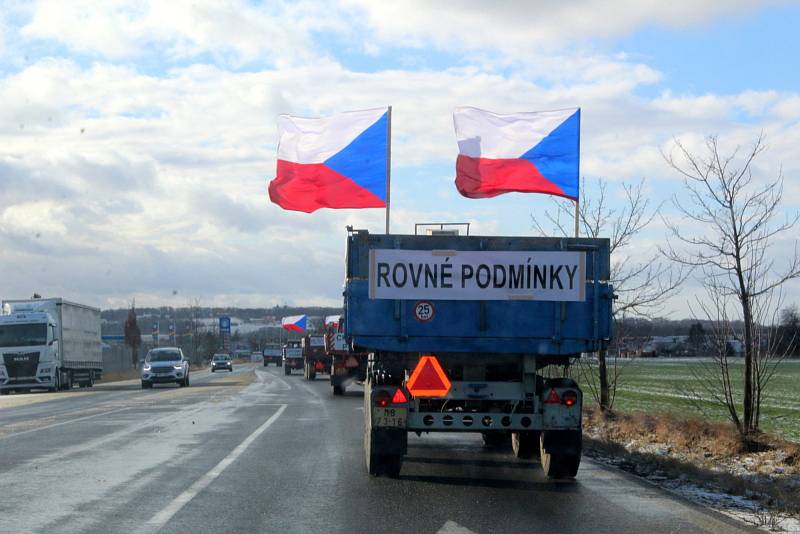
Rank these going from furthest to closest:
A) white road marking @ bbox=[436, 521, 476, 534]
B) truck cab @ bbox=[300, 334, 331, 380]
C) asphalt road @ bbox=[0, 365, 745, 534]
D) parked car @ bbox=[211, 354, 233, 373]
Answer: parked car @ bbox=[211, 354, 233, 373] → truck cab @ bbox=[300, 334, 331, 380] → asphalt road @ bbox=[0, 365, 745, 534] → white road marking @ bbox=[436, 521, 476, 534]

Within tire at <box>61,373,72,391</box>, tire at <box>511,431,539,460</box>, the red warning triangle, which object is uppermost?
the red warning triangle

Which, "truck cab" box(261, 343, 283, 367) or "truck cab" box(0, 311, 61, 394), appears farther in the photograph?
"truck cab" box(261, 343, 283, 367)

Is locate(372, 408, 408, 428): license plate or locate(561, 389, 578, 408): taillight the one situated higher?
locate(561, 389, 578, 408): taillight

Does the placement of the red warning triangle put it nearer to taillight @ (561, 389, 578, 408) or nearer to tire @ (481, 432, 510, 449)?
taillight @ (561, 389, 578, 408)

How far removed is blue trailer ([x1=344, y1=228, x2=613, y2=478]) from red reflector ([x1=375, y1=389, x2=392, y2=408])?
0.02 metres

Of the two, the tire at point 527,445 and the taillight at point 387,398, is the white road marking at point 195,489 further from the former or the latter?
the tire at point 527,445

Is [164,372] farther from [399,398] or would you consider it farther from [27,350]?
[399,398]

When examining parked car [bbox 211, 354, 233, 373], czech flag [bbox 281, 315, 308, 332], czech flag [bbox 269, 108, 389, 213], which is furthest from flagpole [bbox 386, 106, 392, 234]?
parked car [bbox 211, 354, 233, 373]

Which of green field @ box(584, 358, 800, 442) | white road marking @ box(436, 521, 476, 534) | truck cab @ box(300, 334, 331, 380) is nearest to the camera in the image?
white road marking @ box(436, 521, 476, 534)

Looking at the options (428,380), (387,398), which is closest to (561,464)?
(428,380)

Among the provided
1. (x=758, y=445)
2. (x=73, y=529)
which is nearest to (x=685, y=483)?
(x=758, y=445)

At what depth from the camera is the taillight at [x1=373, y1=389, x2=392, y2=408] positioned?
37.0 feet

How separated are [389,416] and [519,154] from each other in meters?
5.15

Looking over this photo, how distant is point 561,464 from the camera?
11500 millimetres
